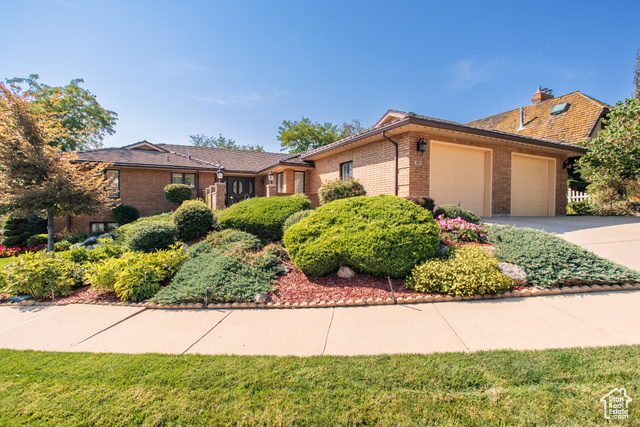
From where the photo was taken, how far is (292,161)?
51.3ft

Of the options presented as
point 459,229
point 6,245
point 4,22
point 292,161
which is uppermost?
point 4,22

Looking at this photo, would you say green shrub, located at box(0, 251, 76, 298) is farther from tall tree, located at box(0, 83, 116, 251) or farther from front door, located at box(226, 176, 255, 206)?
front door, located at box(226, 176, 255, 206)

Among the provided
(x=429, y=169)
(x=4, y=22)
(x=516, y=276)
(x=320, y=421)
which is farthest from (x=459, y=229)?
(x=4, y=22)

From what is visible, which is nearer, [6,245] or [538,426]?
[538,426]

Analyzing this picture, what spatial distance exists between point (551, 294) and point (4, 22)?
12.7 metres

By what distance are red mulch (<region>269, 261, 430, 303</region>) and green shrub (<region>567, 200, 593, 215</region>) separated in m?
15.5

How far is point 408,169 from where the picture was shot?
959cm

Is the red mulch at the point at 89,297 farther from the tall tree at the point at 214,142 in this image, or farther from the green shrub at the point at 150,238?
the tall tree at the point at 214,142

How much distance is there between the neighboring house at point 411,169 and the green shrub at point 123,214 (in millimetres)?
905

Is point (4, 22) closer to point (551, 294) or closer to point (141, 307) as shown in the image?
point (141, 307)

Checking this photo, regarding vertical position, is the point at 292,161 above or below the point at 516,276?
above

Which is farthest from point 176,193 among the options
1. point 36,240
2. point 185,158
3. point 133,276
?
point 133,276

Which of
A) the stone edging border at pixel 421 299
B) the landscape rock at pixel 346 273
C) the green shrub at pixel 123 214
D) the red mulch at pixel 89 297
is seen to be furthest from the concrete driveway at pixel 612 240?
the green shrub at pixel 123 214

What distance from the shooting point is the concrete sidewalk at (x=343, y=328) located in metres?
2.96
